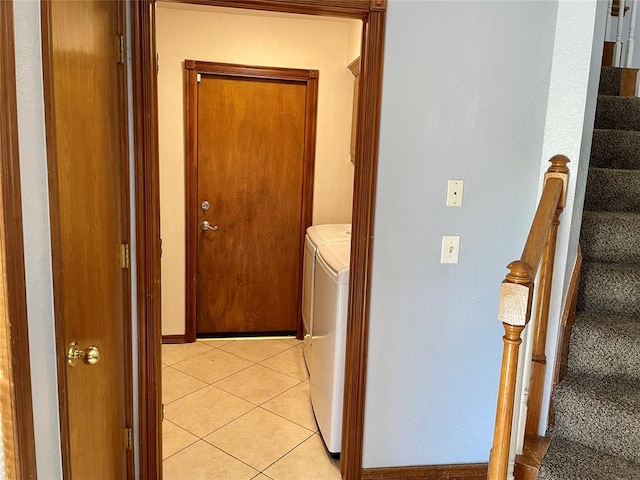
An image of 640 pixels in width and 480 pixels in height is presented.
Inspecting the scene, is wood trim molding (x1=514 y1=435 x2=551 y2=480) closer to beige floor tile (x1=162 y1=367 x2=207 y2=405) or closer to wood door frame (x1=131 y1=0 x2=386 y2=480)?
wood door frame (x1=131 y1=0 x2=386 y2=480)

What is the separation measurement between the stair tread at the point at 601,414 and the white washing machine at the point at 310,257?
1.55 metres

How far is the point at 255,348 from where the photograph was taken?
396 centimetres

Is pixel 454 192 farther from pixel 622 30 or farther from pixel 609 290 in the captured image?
pixel 622 30

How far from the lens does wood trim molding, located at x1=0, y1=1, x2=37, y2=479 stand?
0.94m

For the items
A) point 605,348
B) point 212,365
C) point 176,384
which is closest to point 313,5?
point 605,348

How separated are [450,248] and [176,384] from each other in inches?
77.7

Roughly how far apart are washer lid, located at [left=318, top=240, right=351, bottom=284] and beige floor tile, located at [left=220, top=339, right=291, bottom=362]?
111 cm

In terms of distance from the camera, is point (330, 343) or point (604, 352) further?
point (330, 343)

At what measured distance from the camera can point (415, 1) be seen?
205 cm

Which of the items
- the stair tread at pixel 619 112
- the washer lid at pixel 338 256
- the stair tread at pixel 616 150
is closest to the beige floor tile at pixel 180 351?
the washer lid at pixel 338 256

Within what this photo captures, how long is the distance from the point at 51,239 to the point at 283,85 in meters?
2.92

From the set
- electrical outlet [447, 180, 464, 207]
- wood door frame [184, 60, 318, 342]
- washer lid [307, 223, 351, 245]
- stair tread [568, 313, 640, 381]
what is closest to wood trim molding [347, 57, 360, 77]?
wood door frame [184, 60, 318, 342]

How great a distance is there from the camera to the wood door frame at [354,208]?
1914 mm

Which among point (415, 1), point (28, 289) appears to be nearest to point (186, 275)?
point (415, 1)
